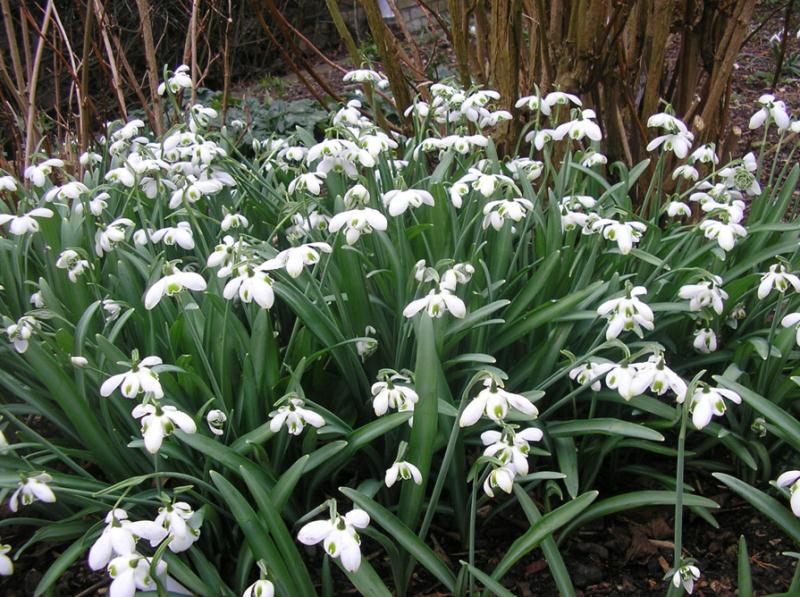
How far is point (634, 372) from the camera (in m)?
1.51

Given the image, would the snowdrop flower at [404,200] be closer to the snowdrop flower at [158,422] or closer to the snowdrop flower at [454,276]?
the snowdrop flower at [454,276]

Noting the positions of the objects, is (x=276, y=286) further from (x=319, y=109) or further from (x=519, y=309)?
(x=319, y=109)

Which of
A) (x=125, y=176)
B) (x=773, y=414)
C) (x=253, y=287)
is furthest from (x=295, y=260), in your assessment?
(x=773, y=414)

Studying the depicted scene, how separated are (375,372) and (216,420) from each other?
0.58 m

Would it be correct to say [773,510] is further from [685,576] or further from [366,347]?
[366,347]

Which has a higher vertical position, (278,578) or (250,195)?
(250,195)

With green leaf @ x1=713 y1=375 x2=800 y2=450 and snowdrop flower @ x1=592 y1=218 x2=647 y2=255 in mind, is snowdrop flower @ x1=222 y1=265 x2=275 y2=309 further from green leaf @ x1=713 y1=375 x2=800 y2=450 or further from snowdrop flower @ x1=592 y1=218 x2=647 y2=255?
green leaf @ x1=713 y1=375 x2=800 y2=450

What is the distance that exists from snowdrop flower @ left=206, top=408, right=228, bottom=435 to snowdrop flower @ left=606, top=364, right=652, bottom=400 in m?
0.87

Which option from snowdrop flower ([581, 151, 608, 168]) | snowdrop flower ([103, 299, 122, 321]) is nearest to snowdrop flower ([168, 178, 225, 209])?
snowdrop flower ([103, 299, 122, 321])

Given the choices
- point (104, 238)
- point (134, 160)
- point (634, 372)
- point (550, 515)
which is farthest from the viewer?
point (134, 160)

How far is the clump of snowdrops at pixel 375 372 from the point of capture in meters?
1.59

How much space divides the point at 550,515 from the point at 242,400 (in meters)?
0.82

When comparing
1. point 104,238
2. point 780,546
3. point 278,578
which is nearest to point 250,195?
point 104,238

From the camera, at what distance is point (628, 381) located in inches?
58.1
